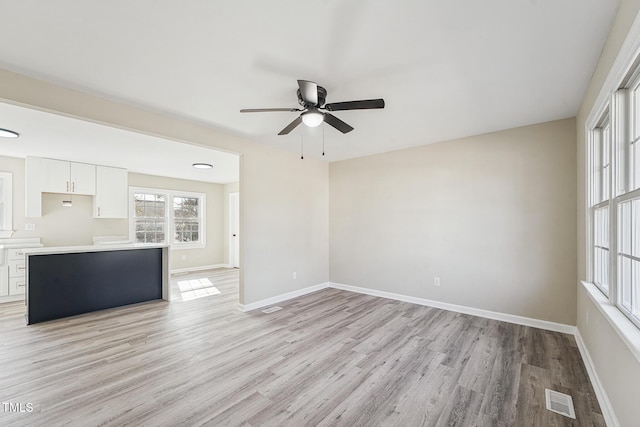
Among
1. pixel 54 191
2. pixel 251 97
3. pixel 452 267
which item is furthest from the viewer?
pixel 54 191

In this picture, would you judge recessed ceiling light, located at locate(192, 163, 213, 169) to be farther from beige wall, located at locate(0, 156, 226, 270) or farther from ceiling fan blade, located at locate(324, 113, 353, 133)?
ceiling fan blade, located at locate(324, 113, 353, 133)

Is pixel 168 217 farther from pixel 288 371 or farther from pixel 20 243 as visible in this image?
pixel 288 371

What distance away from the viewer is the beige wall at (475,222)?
3.23 metres

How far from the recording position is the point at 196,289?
528 centimetres

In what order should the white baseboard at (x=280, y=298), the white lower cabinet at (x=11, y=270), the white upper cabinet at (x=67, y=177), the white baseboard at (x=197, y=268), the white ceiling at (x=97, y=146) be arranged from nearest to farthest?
the white ceiling at (x=97, y=146) < the white baseboard at (x=280, y=298) < the white lower cabinet at (x=11, y=270) < the white upper cabinet at (x=67, y=177) < the white baseboard at (x=197, y=268)

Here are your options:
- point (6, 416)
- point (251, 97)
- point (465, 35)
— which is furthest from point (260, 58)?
point (6, 416)

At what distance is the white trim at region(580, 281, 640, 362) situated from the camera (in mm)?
1322

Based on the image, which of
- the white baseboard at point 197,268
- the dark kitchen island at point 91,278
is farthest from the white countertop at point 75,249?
the white baseboard at point 197,268

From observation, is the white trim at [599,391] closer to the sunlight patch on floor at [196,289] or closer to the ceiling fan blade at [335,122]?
the ceiling fan blade at [335,122]

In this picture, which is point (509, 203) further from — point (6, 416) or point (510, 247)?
point (6, 416)

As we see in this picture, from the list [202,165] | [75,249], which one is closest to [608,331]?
[75,249]

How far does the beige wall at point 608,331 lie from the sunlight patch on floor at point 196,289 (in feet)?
16.4

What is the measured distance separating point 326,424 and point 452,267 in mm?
2968

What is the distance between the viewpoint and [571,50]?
76.7 inches
